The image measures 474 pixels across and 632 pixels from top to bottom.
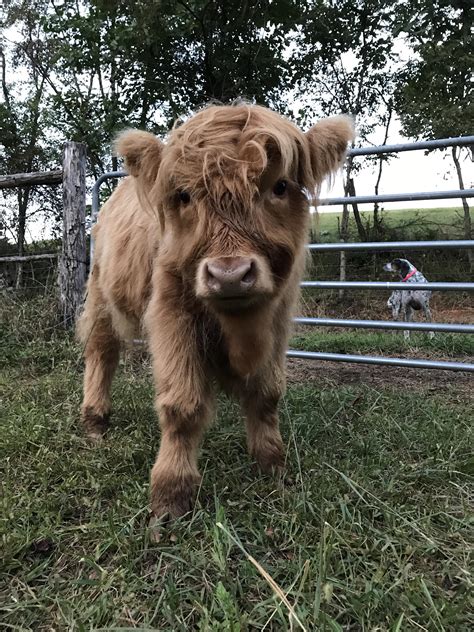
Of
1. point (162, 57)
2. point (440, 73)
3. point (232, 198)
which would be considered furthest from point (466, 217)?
point (232, 198)

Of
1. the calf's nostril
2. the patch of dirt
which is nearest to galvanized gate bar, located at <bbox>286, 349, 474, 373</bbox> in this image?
the patch of dirt

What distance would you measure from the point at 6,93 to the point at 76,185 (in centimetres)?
1339

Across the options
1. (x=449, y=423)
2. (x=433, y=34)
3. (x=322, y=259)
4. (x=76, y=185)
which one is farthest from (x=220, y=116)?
(x=433, y=34)

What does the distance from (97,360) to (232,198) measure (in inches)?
69.1

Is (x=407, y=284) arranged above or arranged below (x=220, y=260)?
below

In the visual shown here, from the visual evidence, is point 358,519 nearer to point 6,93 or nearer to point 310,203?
point 310,203

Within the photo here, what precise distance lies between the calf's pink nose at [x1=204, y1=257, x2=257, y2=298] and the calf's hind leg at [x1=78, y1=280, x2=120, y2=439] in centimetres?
165

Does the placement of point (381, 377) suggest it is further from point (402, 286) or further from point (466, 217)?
point (466, 217)

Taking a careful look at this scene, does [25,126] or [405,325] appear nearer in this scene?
[405,325]

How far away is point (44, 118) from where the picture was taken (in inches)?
579

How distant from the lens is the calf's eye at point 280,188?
6.27 ft

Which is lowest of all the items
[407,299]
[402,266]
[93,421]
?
[407,299]

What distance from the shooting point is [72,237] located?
517 cm

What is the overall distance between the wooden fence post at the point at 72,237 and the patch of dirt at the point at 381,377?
2.25m
